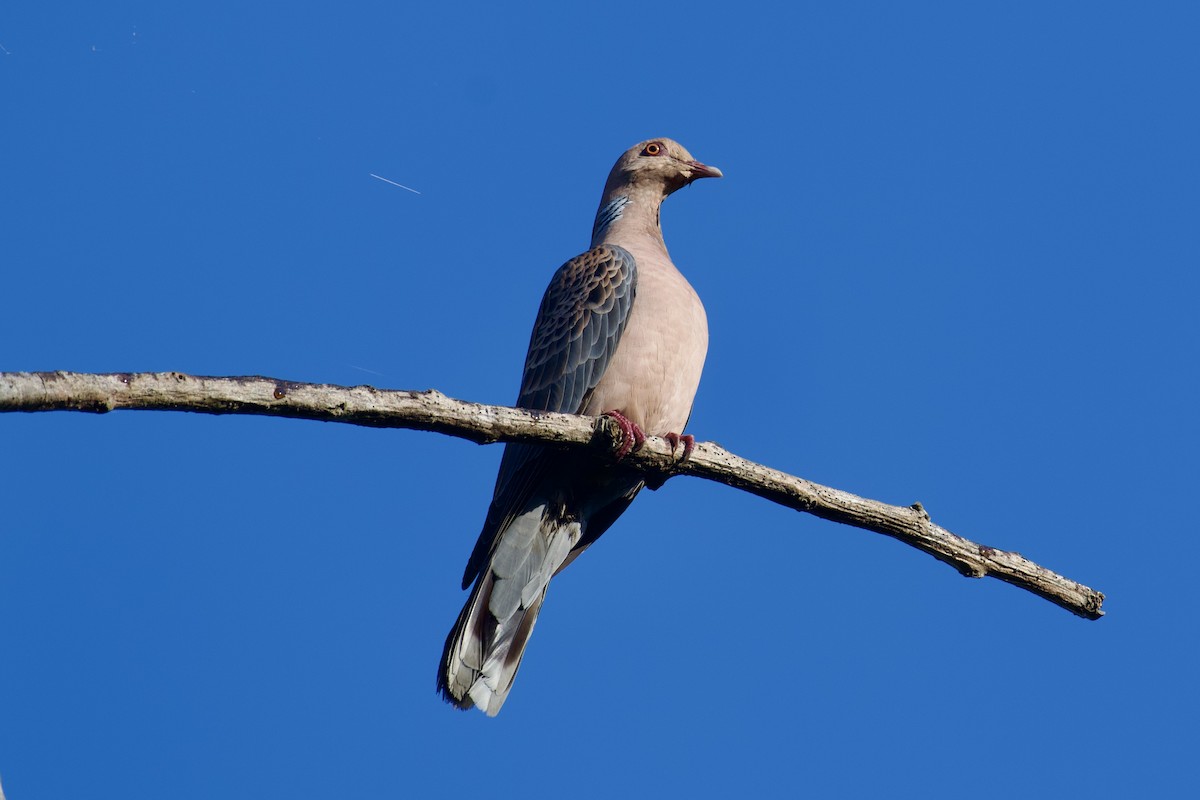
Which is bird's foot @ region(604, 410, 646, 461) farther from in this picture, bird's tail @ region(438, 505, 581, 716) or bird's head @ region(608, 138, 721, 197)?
bird's head @ region(608, 138, 721, 197)

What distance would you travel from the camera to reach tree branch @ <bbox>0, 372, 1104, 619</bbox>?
3.97 meters

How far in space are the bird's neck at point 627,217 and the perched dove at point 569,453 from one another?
2.27ft

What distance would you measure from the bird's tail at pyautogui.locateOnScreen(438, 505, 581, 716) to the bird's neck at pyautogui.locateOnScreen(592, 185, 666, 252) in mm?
1961

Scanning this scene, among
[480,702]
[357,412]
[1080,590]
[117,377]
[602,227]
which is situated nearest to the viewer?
[117,377]

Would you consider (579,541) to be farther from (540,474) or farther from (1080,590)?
(1080,590)

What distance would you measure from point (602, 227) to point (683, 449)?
2.78 metres

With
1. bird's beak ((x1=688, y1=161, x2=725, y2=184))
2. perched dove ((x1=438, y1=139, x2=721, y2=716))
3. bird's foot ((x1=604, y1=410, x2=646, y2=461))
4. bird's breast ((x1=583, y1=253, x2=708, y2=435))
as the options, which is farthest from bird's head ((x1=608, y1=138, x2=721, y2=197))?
bird's foot ((x1=604, y1=410, x2=646, y2=461))

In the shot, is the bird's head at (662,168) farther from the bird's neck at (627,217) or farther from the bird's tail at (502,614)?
the bird's tail at (502,614)

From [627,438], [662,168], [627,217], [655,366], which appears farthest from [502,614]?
[662,168]

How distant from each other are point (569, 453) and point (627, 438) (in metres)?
0.80

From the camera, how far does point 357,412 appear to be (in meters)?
4.43

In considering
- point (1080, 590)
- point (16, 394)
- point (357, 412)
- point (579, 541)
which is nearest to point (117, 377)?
point (16, 394)

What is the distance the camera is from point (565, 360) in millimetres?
6531

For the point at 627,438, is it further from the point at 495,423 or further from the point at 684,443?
the point at 495,423
